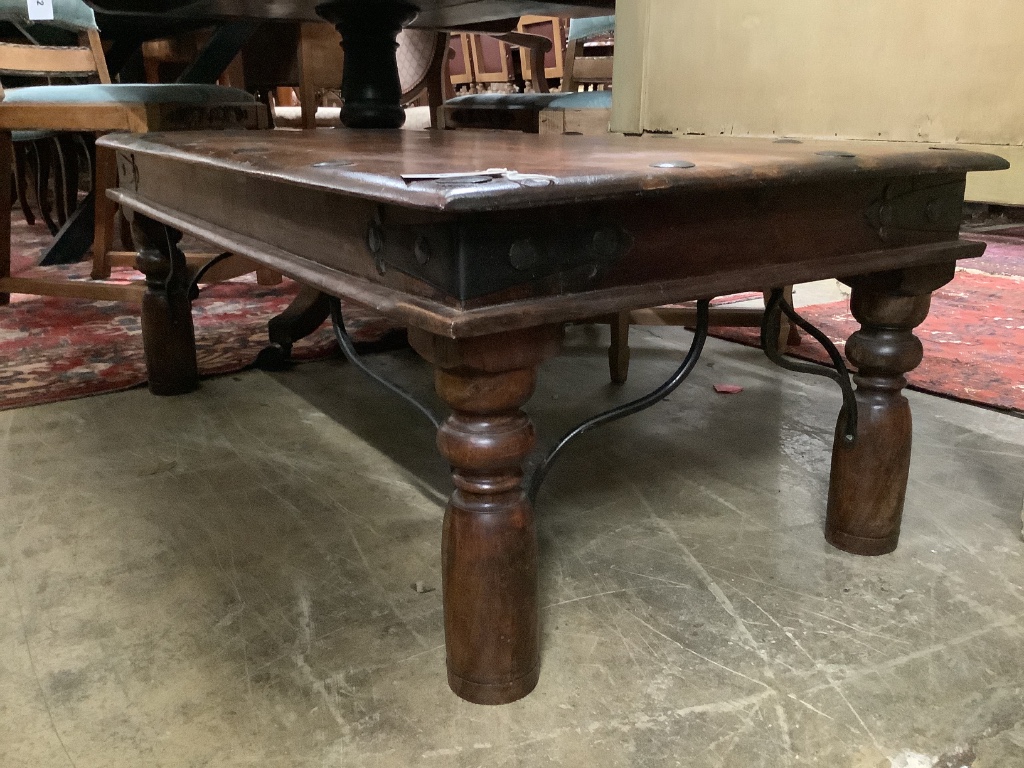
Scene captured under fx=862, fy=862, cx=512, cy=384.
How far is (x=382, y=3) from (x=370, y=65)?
17 centimetres

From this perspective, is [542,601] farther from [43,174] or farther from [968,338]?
[43,174]

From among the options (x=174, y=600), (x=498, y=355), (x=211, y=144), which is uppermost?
(x=211, y=144)

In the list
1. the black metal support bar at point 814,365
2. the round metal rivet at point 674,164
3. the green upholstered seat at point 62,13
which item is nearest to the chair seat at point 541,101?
the green upholstered seat at point 62,13

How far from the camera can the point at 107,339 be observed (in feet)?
7.51

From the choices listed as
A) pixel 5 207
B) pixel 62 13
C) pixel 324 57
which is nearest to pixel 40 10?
pixel 62 13

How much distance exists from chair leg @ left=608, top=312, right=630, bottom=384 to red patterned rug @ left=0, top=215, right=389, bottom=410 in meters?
0.71

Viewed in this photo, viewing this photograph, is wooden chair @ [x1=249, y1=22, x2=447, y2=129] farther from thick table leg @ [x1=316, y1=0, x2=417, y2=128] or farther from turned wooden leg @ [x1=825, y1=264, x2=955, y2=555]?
turned wooden leg @ [x1=825, y1=264, x2=955, y2=555]

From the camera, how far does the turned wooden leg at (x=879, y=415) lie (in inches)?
40.8

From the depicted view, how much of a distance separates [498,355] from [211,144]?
2.19 ft

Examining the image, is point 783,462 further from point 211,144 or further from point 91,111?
point 91,111

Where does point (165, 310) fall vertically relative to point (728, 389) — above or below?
above

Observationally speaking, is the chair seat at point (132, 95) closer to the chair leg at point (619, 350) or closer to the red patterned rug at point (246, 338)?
the red patterned rug at point (246, 338)

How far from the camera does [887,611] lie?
40.5 inches

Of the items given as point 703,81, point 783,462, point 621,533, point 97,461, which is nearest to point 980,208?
point 783,462
